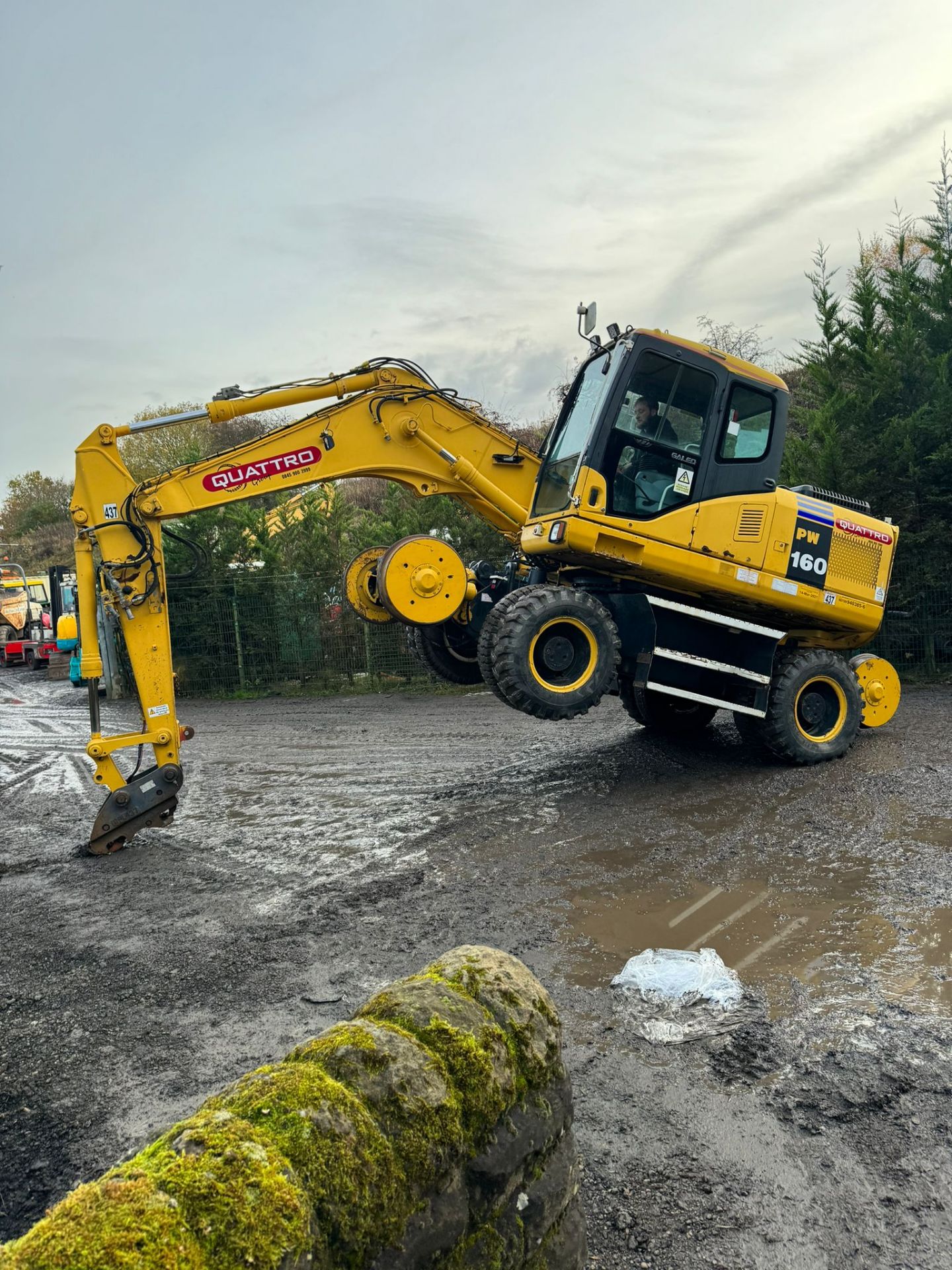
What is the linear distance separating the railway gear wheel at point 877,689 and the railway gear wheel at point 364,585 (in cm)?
503

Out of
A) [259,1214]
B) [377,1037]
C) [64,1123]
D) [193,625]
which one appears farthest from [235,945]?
[193,625]

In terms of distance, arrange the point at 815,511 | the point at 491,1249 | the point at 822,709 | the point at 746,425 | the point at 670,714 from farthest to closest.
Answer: the point at 670,714 < the point at 822,709 < the point at 815,511 < the point at 746,425 < the point at 491,1249

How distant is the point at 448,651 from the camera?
345 inches

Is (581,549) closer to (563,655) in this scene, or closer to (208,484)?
(563,655)

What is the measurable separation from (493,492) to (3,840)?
200 inches

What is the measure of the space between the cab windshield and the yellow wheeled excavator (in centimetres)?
2

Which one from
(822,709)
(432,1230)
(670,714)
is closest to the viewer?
(432,1230)

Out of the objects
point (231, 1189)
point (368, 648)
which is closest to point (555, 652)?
point (231, 1189)

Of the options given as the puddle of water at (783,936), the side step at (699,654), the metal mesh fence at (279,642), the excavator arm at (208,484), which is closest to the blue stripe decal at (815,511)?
the side step at (699,654)

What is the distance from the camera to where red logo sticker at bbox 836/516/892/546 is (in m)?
8.33

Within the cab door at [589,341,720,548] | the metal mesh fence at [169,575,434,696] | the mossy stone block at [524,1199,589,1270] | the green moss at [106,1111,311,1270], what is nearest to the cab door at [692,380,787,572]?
the cab door at [589,341,720,548]

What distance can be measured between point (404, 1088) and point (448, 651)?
7.16 meters

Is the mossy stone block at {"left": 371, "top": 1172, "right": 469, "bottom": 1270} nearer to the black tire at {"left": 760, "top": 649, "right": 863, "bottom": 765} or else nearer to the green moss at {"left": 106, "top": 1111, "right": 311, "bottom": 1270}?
the green moss at {"left": 106, "top": 1111, "right": 311, "bottom": 1270}

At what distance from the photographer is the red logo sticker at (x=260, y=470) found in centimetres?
725
